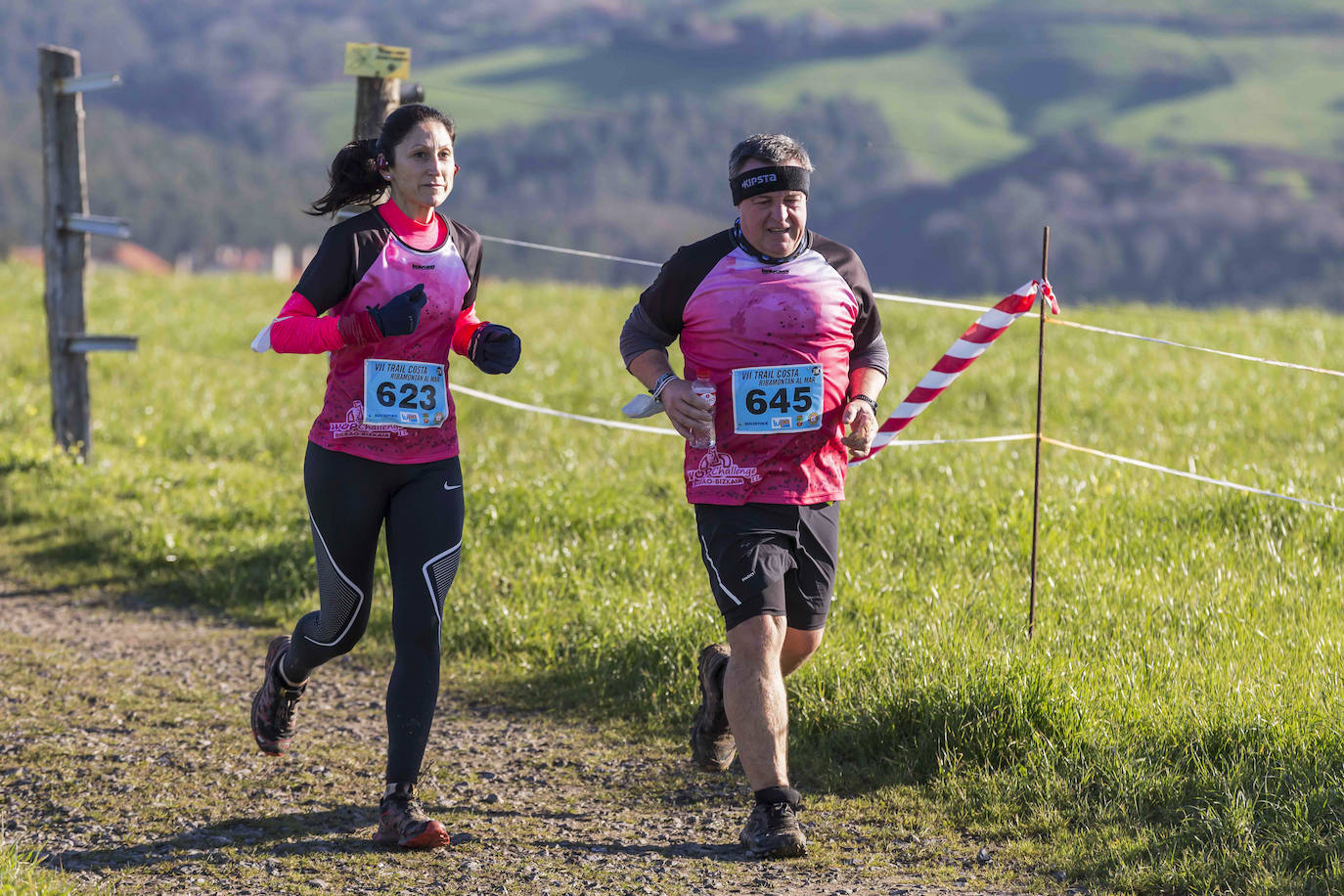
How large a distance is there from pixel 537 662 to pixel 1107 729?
2.66m

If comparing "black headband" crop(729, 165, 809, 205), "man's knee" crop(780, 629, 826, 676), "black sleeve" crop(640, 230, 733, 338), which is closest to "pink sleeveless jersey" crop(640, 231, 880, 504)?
"black sleeve" crop(640, 230, 733, 338)

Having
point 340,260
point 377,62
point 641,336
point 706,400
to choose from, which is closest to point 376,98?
point 377,62

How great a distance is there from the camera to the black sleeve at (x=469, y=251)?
4836 millimetres

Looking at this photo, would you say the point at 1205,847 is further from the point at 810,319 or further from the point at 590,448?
the point at 590,448

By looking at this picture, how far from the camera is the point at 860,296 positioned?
15.7ft

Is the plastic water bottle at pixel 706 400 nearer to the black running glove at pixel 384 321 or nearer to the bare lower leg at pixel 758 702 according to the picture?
the bare lower leg at pixel 758 702

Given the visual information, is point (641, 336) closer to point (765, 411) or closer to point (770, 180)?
point (765, 411)

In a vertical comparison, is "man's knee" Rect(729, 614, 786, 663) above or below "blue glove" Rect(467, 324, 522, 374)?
below

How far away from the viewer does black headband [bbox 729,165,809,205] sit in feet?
14.9

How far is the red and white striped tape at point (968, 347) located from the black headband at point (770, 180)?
1.26 metres

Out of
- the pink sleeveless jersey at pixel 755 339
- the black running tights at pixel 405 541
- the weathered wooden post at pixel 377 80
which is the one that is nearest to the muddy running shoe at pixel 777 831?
the pink sleeveless jersey at pixel 755 339

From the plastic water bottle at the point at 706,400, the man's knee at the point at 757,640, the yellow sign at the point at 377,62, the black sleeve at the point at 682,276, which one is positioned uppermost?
the yellow sign at the point at 377,62

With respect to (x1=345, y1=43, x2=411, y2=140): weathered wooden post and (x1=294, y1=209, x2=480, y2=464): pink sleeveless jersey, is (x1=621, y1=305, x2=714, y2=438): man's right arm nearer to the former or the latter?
(x1=294, y1=209, x2=480, y2=464): pink sleeveless jersey

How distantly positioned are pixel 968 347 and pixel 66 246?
7.23m
